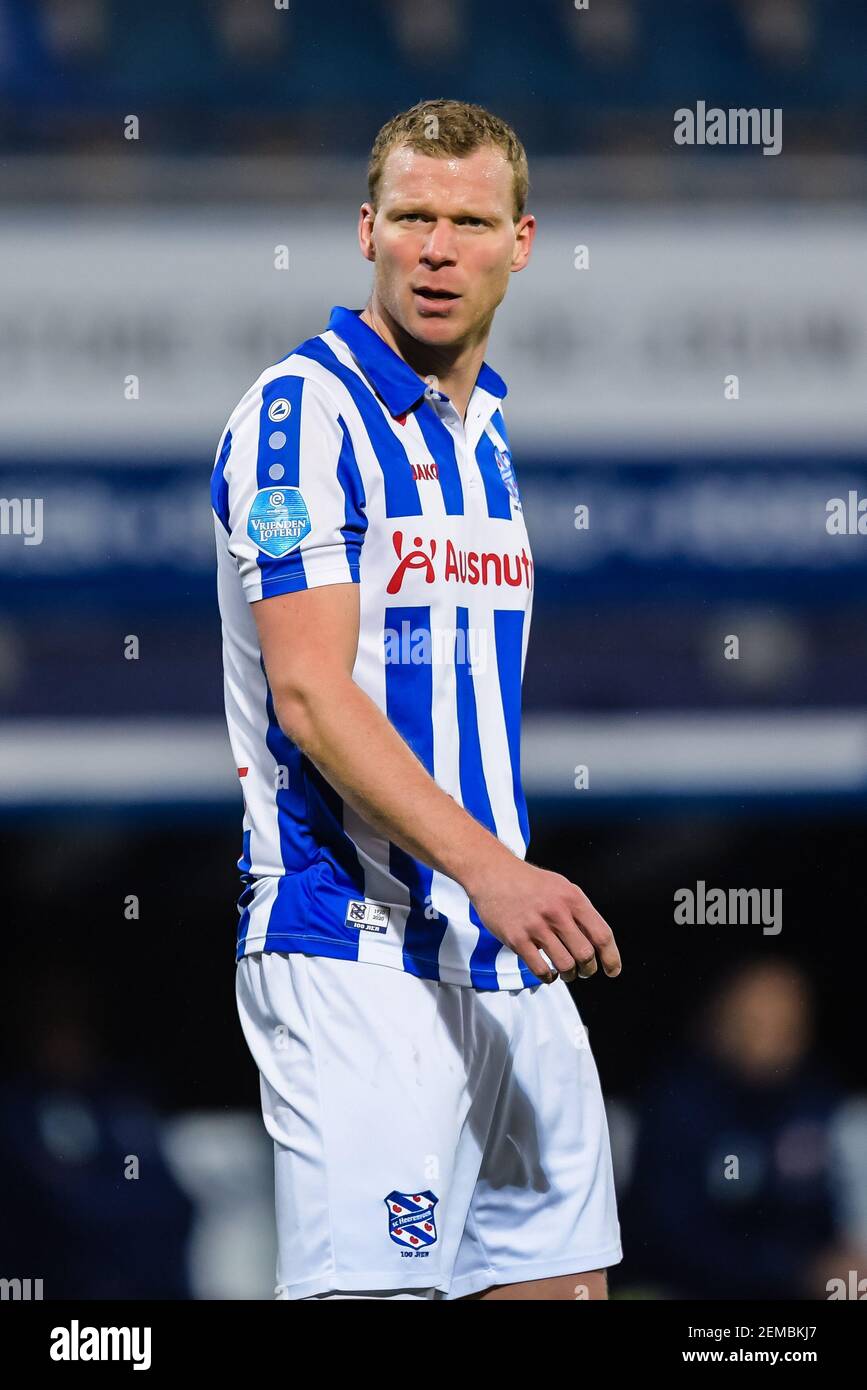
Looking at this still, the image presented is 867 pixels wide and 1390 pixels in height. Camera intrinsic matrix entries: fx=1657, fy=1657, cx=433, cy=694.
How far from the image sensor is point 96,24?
280 cm

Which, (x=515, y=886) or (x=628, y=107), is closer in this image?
(x=515, y=886)

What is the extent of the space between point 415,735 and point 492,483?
1.06 feet

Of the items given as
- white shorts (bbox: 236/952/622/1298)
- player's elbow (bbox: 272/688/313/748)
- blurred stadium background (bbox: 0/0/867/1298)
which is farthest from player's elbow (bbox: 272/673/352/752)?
blurred stadium background (bbox: 0/0/867/1298)

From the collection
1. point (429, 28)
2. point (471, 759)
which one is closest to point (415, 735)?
point (471, 759)

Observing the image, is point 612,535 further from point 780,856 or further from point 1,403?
point 1,403

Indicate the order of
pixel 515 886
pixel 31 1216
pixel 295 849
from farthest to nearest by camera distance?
pixel 31 1216 < pixel 295 849 < pixel 515 886

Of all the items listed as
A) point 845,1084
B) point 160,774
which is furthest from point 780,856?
point 160,774

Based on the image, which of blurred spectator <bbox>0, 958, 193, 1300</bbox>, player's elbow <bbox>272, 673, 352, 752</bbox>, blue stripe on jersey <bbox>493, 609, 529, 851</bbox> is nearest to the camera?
player's elbow <bbox>272, 673, 352, 752</bbox>

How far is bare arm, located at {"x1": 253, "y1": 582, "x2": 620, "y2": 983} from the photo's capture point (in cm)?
140

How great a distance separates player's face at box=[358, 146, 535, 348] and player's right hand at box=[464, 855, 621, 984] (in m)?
0.61

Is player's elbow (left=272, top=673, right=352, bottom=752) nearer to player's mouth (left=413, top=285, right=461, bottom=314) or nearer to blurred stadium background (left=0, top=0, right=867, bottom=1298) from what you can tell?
player's mouth (left=413, top=285, right=461, bottom=314)

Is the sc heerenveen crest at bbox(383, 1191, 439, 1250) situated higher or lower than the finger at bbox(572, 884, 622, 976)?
lower

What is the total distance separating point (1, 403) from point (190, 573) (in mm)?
435

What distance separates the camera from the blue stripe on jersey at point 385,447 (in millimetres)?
1648
